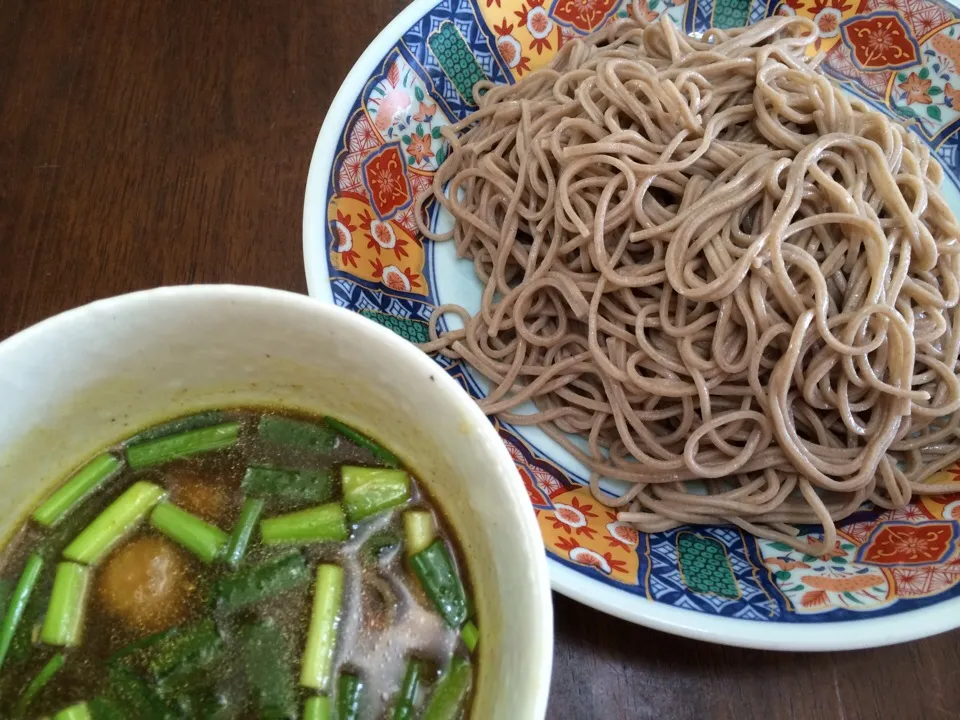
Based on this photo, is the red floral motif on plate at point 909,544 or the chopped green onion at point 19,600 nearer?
the chopped green onion at point 19,600

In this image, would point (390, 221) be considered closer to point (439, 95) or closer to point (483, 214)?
point (483, 214)

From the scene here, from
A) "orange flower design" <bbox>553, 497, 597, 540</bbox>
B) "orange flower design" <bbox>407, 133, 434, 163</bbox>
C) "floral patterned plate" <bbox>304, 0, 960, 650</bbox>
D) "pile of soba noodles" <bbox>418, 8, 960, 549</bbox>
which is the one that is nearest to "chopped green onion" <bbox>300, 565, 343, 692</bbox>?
"floral patterned plate" <bbox>304, 0, 960, 650</bbox>

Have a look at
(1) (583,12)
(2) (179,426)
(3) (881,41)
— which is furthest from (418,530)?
(3) (881,41)

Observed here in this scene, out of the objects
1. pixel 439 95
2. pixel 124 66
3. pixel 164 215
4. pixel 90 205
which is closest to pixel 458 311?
pixel 439 95

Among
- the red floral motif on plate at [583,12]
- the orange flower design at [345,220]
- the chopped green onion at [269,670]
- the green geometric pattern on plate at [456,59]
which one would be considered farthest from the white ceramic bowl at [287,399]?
the red floral motif on plate at [583,12]

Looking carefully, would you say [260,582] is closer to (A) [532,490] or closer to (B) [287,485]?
(B) [287,485]

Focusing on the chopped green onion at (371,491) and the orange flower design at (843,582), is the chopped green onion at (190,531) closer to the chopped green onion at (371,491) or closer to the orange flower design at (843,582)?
the chopped green onion at (371,491)
